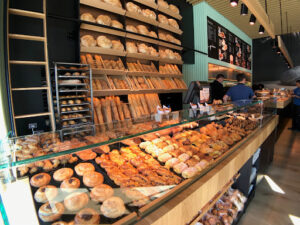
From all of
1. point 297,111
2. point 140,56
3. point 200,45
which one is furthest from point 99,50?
point 297,111

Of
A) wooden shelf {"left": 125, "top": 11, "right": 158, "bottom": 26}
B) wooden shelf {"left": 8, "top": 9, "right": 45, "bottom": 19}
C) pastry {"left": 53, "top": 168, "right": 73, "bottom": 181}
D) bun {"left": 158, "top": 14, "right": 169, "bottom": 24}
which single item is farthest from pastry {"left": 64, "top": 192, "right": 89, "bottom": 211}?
bun {"left": 158, "top": 14, "right": 169, "bottom": 24}

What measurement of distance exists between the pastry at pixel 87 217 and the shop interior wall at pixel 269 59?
11.8 m

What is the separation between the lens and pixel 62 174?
945mm

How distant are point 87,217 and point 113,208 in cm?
12

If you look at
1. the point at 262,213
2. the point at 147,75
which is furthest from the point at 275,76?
the point at 262,213

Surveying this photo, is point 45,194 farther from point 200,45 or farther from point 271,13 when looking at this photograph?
point 271,13

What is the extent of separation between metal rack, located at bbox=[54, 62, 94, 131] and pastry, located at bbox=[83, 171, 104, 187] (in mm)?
1691

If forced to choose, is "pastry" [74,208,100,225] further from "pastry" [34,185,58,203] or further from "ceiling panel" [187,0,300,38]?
"ceiling panel" [187,0,300,38]

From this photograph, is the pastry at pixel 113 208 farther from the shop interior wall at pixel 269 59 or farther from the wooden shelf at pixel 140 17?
the shop interior wall at pixel 269 59

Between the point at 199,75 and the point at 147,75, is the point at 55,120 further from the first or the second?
the point at 199,75

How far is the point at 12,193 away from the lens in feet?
2.15

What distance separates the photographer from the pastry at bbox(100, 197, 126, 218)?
79 cm

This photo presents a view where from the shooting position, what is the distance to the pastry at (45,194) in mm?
789

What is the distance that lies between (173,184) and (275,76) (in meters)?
11.5
